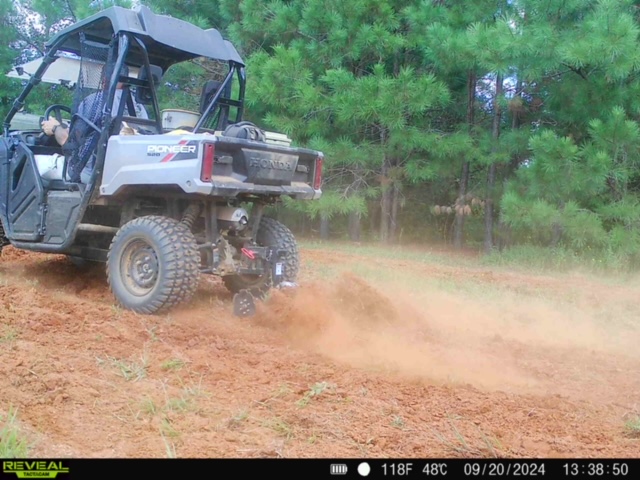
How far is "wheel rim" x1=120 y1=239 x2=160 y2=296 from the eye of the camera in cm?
629

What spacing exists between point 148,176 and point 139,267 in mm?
842

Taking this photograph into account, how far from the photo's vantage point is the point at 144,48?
21.6ft

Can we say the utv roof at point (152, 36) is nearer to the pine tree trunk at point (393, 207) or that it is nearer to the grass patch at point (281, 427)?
the grass patch at point (281, 427)

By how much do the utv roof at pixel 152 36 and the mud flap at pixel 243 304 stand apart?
8.44 feet

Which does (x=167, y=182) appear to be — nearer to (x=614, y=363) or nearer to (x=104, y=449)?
(x=104, y=449)

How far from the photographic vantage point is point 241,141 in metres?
6.13

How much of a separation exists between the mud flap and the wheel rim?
0.74 meters

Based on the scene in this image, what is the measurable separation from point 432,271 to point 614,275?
299cm

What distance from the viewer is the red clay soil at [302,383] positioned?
11.2 feet

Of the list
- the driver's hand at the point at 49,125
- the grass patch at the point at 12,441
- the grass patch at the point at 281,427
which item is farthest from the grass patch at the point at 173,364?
the driver's hand at the point at 49,125

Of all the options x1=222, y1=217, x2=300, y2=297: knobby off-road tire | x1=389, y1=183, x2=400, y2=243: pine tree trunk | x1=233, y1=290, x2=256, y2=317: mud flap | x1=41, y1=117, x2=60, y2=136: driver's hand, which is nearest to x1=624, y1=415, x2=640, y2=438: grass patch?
x1=233, y1=290, x2=256, y2=317: mud flap

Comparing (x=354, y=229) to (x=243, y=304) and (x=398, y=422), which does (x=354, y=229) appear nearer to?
(x=243, y=304)
